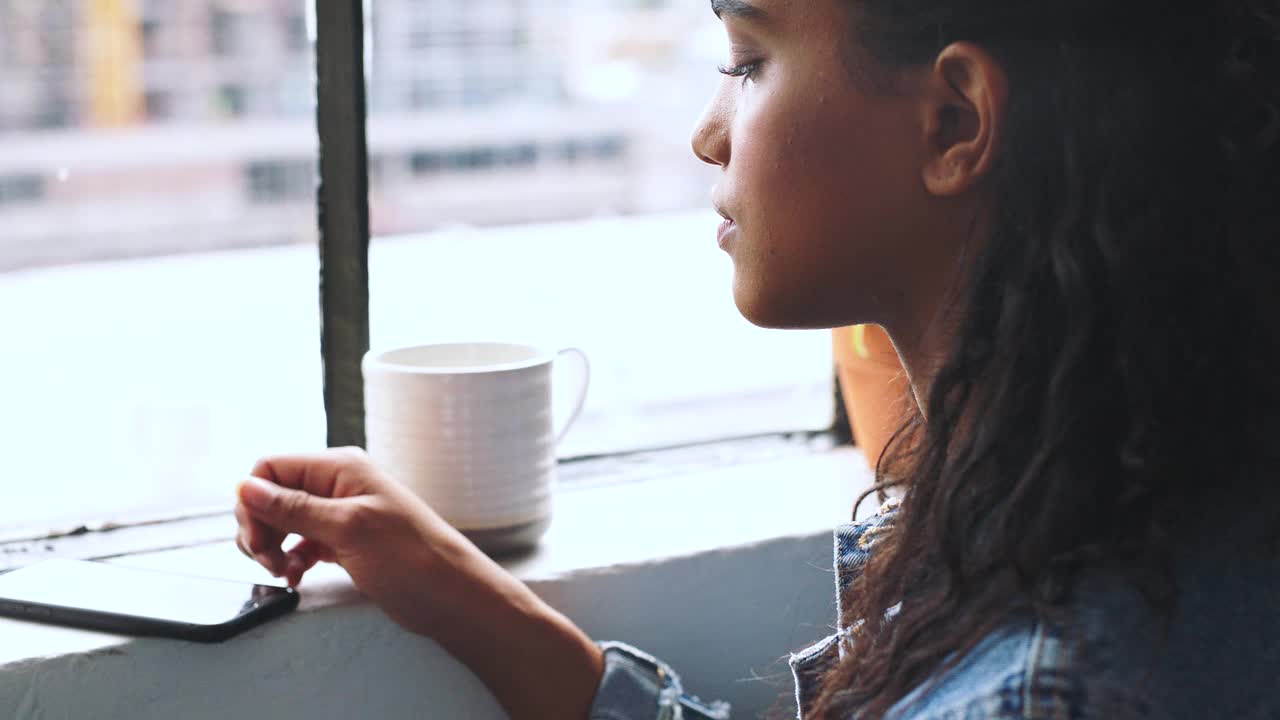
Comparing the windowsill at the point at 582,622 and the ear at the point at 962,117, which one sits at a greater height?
the ear at the point at 962,117

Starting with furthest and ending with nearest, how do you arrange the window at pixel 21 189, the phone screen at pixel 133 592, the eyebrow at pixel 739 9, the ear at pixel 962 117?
the window at pixel 21 189 < the phone screen at pixel 133 592 < the eyebrow at pixel 739 9 < the ear at pixel 962 117

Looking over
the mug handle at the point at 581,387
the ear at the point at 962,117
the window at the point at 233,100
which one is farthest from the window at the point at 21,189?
the ear at the point at 962,117

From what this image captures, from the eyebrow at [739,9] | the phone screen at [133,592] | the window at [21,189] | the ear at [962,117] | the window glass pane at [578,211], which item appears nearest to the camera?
the ear at [962,117]

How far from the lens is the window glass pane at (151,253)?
3.13 feet

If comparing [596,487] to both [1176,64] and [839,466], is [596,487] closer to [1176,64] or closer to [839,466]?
[839,466]

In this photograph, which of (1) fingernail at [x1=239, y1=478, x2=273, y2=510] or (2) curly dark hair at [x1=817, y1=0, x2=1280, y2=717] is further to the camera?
(1) fingernail at [x1=239, y1=478, x2=273, y2=510]

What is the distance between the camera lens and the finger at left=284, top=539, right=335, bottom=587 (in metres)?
0.88

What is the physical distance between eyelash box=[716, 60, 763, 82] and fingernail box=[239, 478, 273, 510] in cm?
40

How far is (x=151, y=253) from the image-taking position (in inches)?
39.9

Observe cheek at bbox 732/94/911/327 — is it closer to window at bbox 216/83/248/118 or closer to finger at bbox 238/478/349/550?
finger at bbox 238/478/349/550

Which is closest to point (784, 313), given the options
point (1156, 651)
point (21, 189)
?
point (1156, 651)

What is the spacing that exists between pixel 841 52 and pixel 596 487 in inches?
22.2

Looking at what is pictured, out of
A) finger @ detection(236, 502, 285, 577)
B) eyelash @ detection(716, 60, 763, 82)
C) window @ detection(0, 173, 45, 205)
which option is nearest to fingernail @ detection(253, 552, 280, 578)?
finger @ detection(236, 502, 285, 577)

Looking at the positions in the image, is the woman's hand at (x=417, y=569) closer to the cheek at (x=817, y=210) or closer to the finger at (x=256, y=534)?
the finger at (x=256, y=534)
